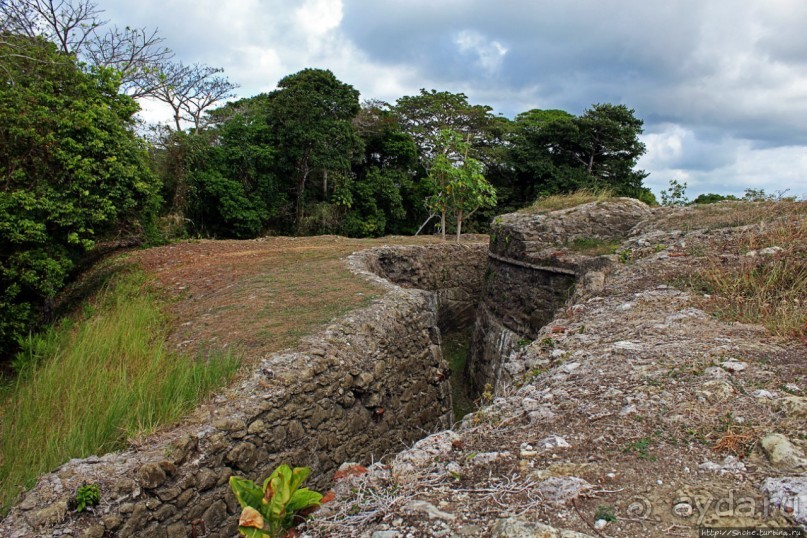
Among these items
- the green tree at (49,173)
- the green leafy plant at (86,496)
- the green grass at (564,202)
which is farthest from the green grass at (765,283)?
the green tree at (49,173)

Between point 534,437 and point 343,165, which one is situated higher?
point 343,165

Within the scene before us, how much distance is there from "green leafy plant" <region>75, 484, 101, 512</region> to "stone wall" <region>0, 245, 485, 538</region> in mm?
54

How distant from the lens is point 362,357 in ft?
17.9

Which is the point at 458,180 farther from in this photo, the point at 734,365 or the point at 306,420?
the point at 734,365

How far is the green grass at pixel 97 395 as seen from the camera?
141 inches

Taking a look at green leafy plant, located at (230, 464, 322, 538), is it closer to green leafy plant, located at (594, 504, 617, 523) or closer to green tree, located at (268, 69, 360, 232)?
green leafy plant, located at (594, 504, 617, 523)

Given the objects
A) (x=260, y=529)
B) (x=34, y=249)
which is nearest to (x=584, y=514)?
(x=260, y=529)

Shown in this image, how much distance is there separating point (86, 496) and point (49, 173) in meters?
6.83

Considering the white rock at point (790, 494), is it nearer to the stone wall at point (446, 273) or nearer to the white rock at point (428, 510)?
the white rock at point (428, 510)

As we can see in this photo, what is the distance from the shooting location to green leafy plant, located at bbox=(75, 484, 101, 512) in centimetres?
290

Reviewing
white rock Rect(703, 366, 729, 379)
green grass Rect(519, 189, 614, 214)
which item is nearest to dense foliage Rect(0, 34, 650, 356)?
green grass Rect(519, 189, 614, 214)

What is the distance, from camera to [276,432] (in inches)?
164

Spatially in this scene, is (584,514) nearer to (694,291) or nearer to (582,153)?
(694,291)

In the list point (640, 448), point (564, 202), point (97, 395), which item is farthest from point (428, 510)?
point (564, 202)
